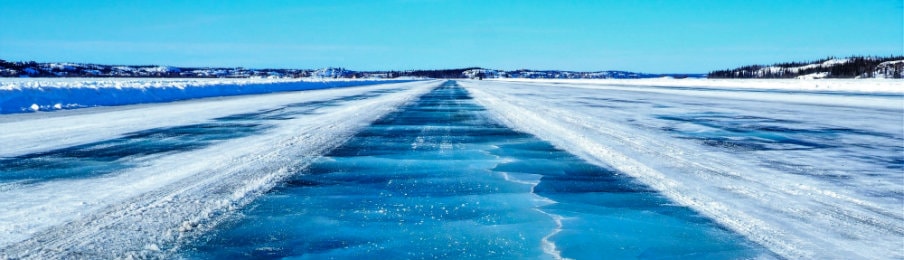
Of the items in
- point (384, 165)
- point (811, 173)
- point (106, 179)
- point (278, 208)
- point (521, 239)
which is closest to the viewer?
point (521, 239)

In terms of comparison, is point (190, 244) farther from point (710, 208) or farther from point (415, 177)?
point (710, 208)

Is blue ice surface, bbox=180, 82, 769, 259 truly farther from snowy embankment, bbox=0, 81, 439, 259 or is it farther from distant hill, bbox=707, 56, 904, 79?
distant hill, bbox=707, 56, 904, 79

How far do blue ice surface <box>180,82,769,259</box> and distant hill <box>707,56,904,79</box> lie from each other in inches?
3535

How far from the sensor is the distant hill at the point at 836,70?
9568 centimetres

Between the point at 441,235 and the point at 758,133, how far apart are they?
7.97 meters

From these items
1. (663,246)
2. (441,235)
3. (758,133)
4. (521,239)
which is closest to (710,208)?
(663,246)

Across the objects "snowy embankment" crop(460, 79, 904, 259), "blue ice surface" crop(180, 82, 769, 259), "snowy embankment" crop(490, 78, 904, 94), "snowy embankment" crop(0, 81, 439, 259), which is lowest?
"snowy embankment" crop(490, 78, 904, 94)

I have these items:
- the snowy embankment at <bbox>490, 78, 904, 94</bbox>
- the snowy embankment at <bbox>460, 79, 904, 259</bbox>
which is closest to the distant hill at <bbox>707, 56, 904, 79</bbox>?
the snowy embankment at <bbox>490, 78, 904, 94</bbox>

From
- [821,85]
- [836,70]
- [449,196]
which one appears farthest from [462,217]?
[836,70]

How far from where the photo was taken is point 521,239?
3609 mm

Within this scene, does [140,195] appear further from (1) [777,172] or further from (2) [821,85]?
(2) [821,85]

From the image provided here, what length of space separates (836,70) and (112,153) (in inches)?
4745

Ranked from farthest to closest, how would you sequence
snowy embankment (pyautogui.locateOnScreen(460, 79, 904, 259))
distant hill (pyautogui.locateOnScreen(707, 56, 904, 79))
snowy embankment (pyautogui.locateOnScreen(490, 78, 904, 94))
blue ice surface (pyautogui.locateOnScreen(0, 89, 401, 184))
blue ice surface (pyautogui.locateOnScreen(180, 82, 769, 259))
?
1. distant hill (pyautogui.locateOnScreen(707, 56, 904, 79))
2. snowy embankment (pyautogui.locateOnScreen(490, 78, 904, 94))
3. blue ice surface (pyautogui.locateOnScreen(0, 89, 401, 184))
4. snowy embankment (pyautogui.locateOnScreen(460, 79, 904, 259))
5. blue ice surface (pyautogui.locateOnScreen(180, 82, 769, 259))

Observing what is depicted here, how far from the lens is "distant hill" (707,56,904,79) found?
95.7m
